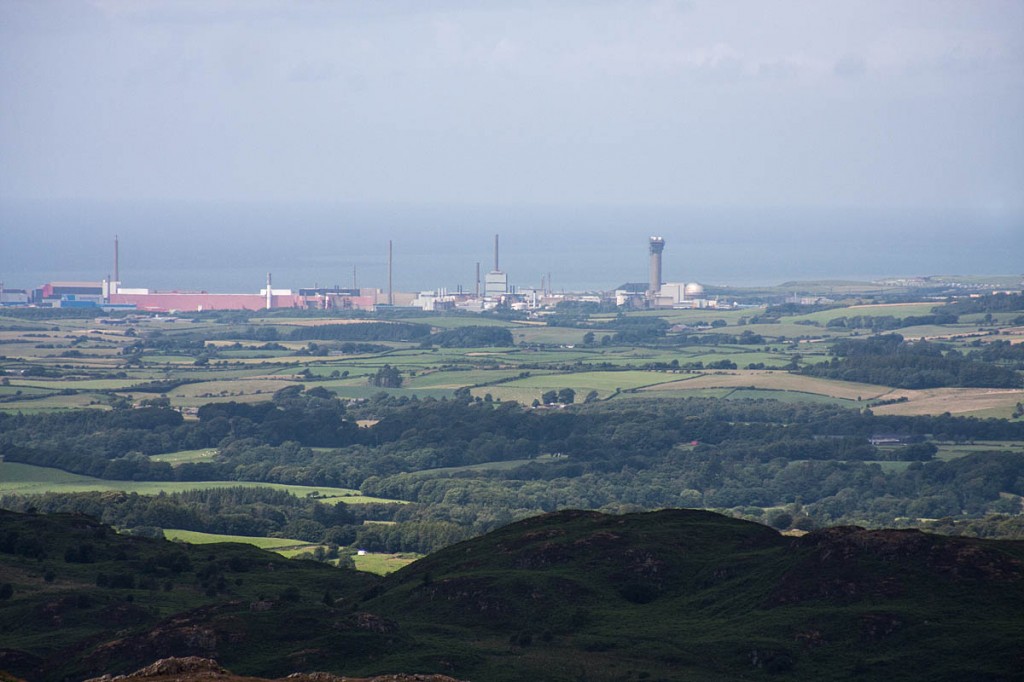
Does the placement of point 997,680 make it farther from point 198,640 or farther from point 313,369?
point 313,369

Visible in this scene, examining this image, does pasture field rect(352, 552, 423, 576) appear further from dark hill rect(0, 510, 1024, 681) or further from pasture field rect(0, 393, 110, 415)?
pasture field rect(0, 393, 110, 415)

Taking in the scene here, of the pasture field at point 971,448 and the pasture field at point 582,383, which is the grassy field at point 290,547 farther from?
the pasture field at point 582,383

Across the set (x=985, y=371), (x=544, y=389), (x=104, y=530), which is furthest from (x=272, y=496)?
(x=985, y=371)

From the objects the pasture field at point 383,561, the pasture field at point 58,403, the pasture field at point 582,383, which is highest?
the pasture field at point 582,383

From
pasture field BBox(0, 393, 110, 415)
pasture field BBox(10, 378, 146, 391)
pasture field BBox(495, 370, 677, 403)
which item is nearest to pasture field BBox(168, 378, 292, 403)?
pasture field BBox(10, 378, 146, 391)

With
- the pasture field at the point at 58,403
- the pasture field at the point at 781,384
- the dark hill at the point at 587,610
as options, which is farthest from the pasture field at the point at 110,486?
the pasture field at the point at 781,384

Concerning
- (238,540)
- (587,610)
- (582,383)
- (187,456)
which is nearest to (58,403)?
(187,456)
